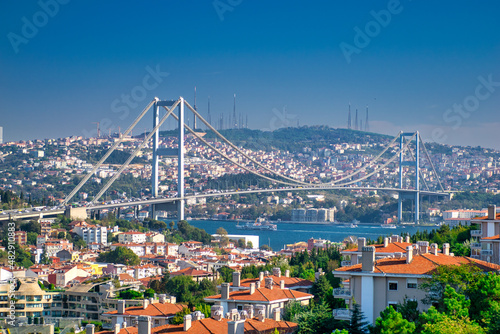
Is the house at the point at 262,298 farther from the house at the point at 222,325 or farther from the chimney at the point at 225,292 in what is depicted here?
the house at the point at 222,325

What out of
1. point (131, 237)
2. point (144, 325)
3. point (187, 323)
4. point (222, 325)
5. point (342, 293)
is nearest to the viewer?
point (144, 325)

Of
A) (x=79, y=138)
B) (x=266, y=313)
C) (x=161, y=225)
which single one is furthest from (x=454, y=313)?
(x=79, y=138)

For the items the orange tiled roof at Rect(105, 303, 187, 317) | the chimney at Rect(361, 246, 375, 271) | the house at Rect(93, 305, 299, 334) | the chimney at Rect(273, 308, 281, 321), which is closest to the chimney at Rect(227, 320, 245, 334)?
the house at Rect(93, 305, 299, 334)

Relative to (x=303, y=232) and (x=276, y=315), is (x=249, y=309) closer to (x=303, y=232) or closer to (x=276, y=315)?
(x=276, y=315)

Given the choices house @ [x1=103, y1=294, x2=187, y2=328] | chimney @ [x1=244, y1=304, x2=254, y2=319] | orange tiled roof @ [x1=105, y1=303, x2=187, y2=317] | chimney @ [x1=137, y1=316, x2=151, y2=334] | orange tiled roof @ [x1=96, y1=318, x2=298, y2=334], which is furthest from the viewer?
orange tiled roof @ [x1=105, y1=303, x2=187, y2=317]

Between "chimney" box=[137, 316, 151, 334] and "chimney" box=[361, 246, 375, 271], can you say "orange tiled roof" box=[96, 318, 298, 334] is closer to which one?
"chimney" box=[137, 316, 151, 334]

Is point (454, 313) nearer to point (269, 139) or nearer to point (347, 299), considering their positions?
point (347, 299)

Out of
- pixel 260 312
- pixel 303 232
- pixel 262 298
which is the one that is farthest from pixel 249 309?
pixel 303 232
